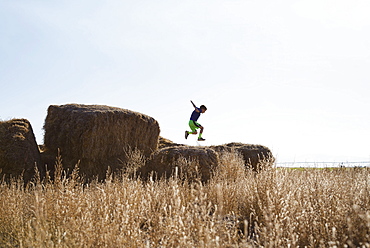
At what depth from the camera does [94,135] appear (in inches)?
409

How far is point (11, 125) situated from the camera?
9.73 m

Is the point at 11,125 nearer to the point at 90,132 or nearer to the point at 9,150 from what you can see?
the point at 9,150

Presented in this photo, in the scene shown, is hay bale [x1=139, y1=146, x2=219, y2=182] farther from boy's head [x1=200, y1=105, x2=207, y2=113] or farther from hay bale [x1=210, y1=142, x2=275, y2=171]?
boy's head [x1=200, y1=105, x2=207, y2=113]

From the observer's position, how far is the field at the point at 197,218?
3270mm

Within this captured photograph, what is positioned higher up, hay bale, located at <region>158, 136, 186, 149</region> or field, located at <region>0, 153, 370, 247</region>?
hay bale, located at <region>158, 136, 186, 149</region>

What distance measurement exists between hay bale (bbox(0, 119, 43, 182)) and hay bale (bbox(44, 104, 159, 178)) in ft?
2.89

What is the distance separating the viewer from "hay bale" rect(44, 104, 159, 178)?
10.3m

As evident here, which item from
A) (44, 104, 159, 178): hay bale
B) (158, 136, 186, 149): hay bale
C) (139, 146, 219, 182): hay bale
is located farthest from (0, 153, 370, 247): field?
(158, 136, 186, 149): hay bale

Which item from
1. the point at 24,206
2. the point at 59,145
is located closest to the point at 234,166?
the point at 59,145

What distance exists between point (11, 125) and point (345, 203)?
8.65m

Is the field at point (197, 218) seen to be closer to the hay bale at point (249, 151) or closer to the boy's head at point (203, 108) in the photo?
the hay bale at point (249, 151)

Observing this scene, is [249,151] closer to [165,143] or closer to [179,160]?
[165,143]

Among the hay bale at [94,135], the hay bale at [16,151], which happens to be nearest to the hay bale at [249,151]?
the hay bale at [94,135]

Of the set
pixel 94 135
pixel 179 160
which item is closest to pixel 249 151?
pixel 179 160
